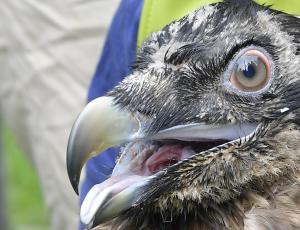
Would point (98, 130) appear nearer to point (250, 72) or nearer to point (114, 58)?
point (250, 72)

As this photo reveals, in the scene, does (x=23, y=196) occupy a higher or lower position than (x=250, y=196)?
lower

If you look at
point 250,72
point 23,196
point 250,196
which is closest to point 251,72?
point 250,72

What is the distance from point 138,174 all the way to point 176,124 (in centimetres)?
15

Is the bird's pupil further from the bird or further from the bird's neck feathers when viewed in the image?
the bird's neck feathers

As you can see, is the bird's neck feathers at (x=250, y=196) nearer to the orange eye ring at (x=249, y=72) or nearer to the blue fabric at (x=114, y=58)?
the orange eye ring at (x=249, y=72)

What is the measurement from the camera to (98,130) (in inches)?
76.5

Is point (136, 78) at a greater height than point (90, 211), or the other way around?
point (136, 78)

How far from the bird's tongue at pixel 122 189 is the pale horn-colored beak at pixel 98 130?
0.27ft

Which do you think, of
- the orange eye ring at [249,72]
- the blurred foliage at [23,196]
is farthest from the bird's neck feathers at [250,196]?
the blurred foliage at [23,196]

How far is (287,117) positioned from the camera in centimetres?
201

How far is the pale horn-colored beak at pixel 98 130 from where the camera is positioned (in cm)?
194

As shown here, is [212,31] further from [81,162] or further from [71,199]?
[71,199]

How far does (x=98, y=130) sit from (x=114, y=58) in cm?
85

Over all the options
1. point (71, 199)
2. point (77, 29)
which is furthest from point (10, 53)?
point (71, 199)
